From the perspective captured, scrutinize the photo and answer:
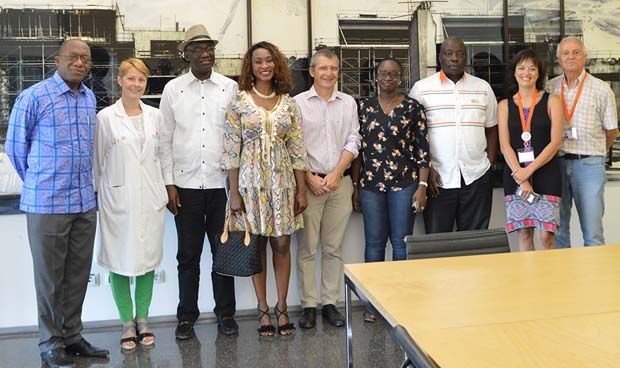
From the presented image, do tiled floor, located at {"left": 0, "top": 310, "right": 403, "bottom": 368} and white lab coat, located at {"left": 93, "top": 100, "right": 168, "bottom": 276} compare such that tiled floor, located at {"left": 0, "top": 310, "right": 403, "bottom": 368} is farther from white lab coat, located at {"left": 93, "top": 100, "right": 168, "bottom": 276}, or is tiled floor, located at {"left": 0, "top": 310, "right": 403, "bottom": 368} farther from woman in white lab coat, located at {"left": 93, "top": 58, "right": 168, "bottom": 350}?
white lab coat, located at {"left": 93, "top": 100, "right": 168, "bottom": 276}

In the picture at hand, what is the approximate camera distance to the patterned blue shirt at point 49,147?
2818 mm

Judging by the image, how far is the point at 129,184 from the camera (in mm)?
3107

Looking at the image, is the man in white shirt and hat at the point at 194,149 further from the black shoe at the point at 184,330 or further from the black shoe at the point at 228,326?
the black shoe at the point at 228,326

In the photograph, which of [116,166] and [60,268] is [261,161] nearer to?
[116,166]

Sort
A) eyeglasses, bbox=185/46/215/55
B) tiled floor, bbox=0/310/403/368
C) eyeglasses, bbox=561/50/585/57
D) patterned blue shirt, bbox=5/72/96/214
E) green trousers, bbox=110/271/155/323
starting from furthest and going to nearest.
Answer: eyeglasses, bbox=561/50/585/57
eyeglasses, bbox=185/46/215/55
green trousers, bbox=110/271/155/323
tiled floor, bbox=0/310/403/368
patterned blue shirt, bbox=5/72/96/214

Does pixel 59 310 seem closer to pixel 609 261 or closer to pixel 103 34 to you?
pixel 103 34

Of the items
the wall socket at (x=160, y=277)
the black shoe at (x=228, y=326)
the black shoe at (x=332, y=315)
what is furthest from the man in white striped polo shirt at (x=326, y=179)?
the wall socket at (x=160, y=277)

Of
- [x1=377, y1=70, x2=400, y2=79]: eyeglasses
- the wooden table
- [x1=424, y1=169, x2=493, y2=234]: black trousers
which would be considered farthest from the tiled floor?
[x1=377, y1=70, x2=400, y2=79]: eyeglasses

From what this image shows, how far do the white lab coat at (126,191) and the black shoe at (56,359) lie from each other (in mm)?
519

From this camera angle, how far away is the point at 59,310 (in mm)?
2949

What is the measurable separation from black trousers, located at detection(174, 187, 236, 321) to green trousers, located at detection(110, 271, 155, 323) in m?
0.21

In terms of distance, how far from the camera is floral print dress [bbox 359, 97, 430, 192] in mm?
3457

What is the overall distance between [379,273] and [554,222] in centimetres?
182

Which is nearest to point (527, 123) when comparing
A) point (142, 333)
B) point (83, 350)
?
point (142, 333)
